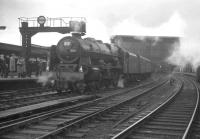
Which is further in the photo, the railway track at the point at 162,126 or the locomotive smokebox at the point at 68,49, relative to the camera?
the locomotive smokebox at the point at 68,49

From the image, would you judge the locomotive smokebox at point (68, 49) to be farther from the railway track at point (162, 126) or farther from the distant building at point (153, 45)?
the distant building at point (153, 45)

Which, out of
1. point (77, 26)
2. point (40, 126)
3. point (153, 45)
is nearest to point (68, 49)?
point (77, 26)

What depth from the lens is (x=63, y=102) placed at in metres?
11.5

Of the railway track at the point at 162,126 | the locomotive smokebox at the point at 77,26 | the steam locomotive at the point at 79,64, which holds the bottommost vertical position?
the railway track at the point at 162,126

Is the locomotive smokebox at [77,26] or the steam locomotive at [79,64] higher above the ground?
the locomotive smokebox at [77,26]

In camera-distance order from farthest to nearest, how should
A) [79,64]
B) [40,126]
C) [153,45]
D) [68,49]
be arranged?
[153,45]
[68,49]
[79,64]
[40,126]

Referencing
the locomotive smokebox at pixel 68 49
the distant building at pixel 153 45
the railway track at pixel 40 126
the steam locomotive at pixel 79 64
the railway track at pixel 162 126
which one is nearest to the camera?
the railway track at pixel 40 126

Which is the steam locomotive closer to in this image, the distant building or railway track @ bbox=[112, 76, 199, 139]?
railway track @ bbox=[112, 76, 199, 139]

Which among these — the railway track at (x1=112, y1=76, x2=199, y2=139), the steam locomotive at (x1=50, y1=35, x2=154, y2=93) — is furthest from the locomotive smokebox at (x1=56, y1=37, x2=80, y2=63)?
the railway track at (x1=112, y1=76, x2=199, y2=139)

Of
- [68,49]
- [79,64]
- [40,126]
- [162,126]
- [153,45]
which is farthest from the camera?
[153,45]

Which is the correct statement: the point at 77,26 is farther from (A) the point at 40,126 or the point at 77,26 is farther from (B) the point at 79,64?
(A) the point at 40,126

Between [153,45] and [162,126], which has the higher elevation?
[153,45]

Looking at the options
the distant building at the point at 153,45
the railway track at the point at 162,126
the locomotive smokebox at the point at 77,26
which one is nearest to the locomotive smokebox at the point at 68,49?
the locomotive smokebox at the point at 77,26

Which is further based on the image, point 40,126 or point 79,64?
point 79,64
